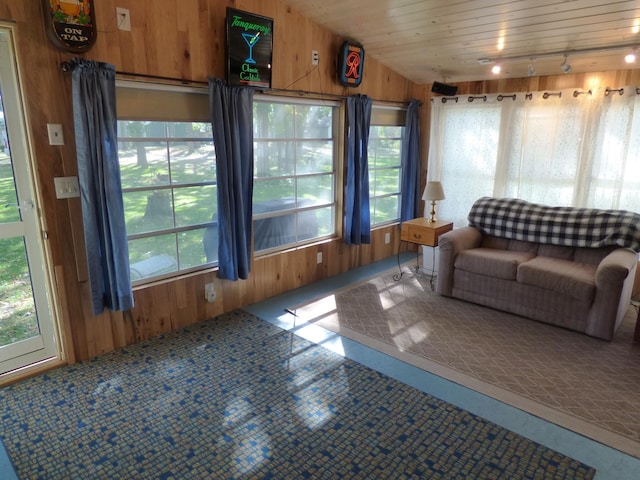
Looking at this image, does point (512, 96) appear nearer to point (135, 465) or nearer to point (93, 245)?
point (93, 245)

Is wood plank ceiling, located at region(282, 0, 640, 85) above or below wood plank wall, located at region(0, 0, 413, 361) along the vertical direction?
above

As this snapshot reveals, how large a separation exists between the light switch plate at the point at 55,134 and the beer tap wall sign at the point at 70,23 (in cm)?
44

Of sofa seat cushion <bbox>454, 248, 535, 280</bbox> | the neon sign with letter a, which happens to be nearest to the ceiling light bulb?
the neon sign with letter a

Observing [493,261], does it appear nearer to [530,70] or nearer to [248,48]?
[530,70]

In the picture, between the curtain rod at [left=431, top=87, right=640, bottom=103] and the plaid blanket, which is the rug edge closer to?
the plaid blanket

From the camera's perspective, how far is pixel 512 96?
4566mm

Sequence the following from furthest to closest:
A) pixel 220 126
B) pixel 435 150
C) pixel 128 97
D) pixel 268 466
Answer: pixel 435 150
pixel 220 126
pixel 128 97
pixel 268 466

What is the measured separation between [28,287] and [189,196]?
1225mm

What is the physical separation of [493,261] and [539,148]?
5.03ft

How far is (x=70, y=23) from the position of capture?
2.48 m

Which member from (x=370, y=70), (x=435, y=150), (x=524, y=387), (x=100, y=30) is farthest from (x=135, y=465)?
(x=435, y=150)

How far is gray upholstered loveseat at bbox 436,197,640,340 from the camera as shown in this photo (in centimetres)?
328

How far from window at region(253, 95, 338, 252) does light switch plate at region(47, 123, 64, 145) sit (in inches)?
60.4

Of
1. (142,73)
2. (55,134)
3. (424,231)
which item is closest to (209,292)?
(55,134)
